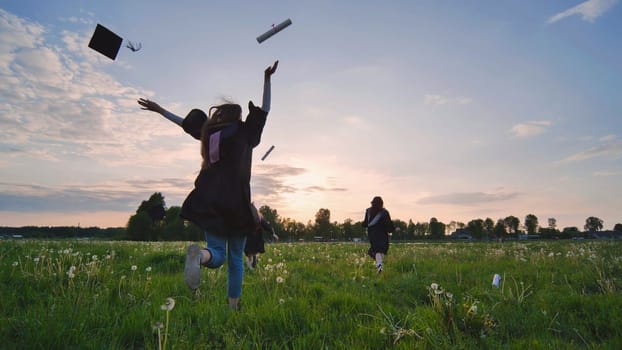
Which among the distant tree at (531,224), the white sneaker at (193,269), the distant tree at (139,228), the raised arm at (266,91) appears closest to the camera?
the white sneaker at (193,269)

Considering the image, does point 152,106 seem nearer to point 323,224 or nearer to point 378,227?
point 378,227

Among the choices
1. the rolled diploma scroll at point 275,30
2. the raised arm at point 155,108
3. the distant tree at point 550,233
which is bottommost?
the distant tree at point 550,233

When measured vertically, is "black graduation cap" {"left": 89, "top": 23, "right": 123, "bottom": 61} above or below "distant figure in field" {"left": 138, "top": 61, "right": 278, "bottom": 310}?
above

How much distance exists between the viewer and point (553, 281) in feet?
21.7

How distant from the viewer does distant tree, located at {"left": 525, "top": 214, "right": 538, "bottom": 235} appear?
177587 millimetres

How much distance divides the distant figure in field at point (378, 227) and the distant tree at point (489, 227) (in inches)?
6328

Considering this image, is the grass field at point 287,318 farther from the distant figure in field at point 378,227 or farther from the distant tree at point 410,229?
the distant tree at point 410,229

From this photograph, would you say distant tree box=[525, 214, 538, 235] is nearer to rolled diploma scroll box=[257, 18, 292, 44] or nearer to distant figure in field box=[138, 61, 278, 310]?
rolled diploma scroll box=[257, 18, 292, 44]

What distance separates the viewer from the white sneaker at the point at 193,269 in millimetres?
3136

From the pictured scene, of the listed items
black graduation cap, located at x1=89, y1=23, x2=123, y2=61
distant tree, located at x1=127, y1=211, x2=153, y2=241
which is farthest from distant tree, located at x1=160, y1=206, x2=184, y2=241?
black graduation cap, located at x1=89, y1=23, x2=123, y2=61

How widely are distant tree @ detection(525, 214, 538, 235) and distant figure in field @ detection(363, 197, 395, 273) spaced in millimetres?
201114

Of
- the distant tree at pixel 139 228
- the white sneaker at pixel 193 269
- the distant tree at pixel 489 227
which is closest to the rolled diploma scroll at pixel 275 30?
the white sneaker at pixel 193 269

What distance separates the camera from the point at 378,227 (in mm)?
10953

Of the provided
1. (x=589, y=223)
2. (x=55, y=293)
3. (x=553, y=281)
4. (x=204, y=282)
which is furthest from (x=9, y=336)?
(x=589, y=223)
